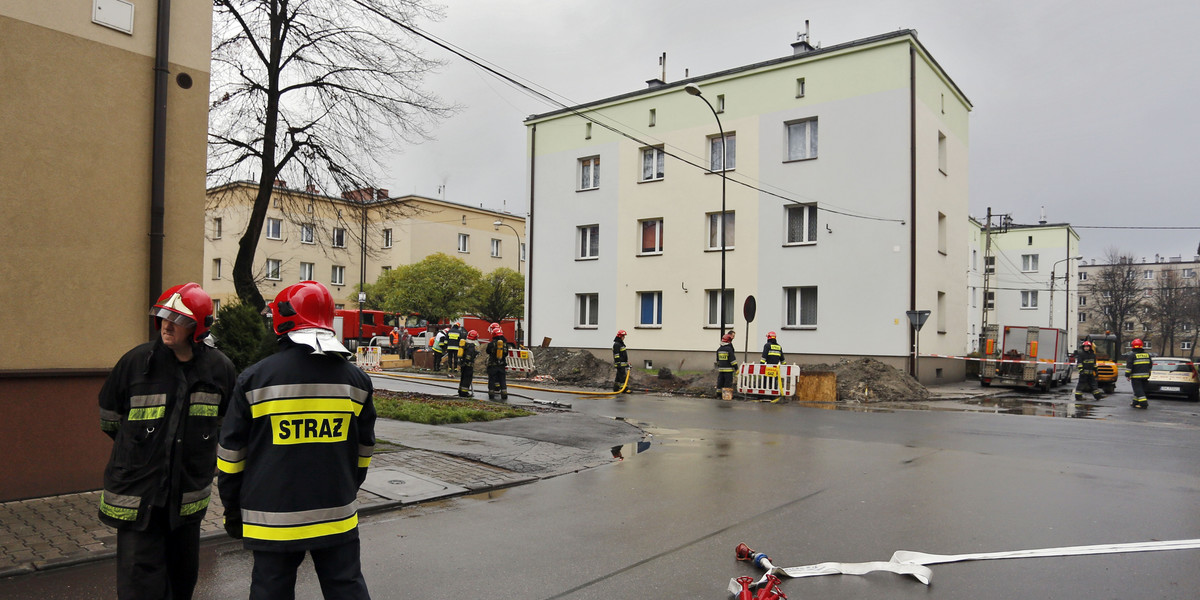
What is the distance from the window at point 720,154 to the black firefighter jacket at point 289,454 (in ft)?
85.7

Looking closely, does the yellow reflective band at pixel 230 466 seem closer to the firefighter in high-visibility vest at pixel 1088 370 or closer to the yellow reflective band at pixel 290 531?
the yellow reflective band at pixel 290 531

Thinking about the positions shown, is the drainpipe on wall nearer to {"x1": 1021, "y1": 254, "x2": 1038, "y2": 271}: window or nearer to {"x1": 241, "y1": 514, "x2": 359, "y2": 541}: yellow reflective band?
{"x1": 241, "y1": 514, "x2": 359, "y2": 541}: yellow reflective band

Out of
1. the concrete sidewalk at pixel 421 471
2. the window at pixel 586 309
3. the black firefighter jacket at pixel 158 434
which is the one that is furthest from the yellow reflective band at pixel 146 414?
the window at pixel 586 309

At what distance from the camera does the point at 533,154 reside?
1347 inches

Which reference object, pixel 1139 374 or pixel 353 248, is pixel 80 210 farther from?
pixel 353 248

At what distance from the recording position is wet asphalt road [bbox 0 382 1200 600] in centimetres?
484

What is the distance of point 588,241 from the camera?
3206 centimetres

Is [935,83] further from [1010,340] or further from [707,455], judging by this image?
[707,455]

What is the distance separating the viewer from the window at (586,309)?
31641 mm

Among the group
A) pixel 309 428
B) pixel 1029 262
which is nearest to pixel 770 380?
pixel 309 428

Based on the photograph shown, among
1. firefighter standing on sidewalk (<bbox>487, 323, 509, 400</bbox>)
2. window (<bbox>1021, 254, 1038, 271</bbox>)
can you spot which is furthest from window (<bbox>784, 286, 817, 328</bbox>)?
window (<bbox>1021, 254, 1038, 271</bbox>)

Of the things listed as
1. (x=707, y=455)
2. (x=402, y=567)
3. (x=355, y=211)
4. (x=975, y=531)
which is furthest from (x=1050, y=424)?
(x=355, y=211)

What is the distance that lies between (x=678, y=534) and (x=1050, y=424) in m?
11.3

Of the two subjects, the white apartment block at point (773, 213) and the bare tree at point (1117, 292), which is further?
the bare tree at point (1117, 292)
